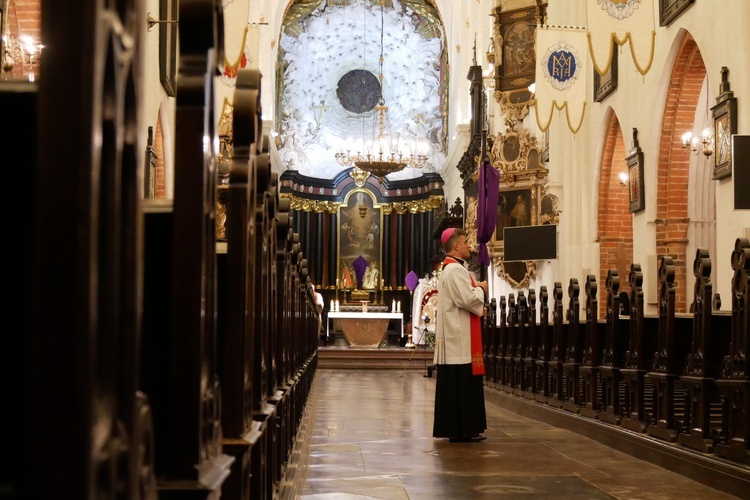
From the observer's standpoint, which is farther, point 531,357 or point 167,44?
point 167,44

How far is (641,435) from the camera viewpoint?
21.2ft

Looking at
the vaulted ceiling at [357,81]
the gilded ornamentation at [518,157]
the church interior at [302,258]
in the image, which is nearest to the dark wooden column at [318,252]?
the vaulted ceiling at [357,81]

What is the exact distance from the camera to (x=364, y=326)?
81.0ft

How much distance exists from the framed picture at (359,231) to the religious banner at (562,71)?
64.1 ft

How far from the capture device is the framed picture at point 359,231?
1318 inches

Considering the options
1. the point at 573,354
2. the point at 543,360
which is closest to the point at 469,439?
the point at 573,354

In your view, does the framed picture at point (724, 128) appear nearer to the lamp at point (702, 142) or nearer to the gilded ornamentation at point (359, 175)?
the lamp at point (702, 142)

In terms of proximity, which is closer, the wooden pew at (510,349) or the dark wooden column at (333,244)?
the wooden pew at (510,349)

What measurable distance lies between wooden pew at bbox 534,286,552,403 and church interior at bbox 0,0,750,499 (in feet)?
0.13

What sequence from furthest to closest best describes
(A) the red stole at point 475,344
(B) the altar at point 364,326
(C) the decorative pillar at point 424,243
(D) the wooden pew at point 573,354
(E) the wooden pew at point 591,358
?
(C) the decorative pillar at point 424,243 → (B) the altar at point 364,326 → (D) the wooden pew at point 573,354 → (E) the wooden pew at point 591,358 → (A) the red stole at point 475,344

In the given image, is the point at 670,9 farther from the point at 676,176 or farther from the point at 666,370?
the point at 666,370

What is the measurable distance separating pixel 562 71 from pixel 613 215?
150 inches

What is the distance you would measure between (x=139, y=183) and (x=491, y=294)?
2169 cm

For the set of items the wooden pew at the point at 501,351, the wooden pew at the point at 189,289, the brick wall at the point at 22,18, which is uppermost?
the brick wall at the point at 22,18
